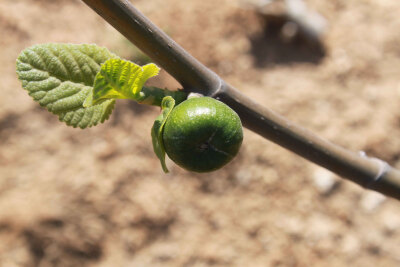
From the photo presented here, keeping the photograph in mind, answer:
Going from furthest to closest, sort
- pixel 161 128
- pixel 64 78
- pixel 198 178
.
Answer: pixel 198 178 < pixel 64 78 < pixel 161 128

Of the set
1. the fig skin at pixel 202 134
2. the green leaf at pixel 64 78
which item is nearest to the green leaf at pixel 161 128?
the fig skin at pixel 202 134

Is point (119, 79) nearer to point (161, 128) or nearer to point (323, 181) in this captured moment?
point (161, 128)

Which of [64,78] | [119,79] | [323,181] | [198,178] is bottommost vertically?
[198,178]

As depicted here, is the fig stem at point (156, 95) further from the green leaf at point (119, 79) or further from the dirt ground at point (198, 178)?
the dirt ground at point (198, 178)

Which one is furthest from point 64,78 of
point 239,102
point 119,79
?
point 239,102

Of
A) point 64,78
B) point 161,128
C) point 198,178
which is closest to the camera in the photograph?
point 161,128

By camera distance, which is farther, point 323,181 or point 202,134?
point 323,181
